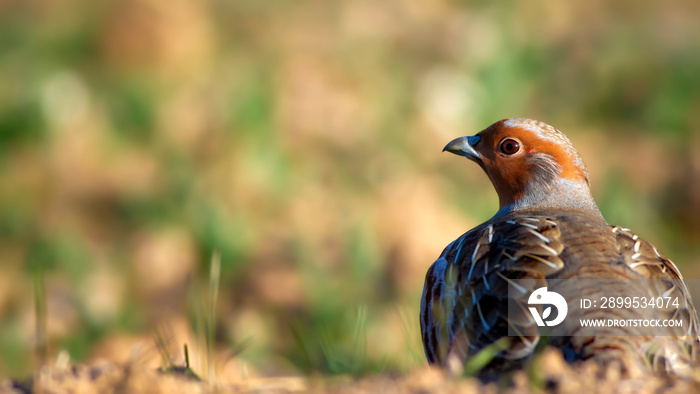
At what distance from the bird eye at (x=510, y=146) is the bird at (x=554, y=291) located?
71cm

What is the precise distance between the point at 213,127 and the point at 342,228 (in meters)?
2.57

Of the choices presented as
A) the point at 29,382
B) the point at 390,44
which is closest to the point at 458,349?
the point at 29,382

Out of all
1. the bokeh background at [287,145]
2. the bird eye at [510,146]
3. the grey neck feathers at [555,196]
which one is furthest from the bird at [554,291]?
the bokeh background at [287,145]

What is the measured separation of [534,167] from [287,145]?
655 cm

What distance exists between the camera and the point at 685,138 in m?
11.8

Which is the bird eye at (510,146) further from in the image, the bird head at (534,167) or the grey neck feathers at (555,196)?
the grey neck feathers at (555,196)

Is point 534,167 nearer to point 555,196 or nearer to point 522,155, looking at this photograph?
point 522,155

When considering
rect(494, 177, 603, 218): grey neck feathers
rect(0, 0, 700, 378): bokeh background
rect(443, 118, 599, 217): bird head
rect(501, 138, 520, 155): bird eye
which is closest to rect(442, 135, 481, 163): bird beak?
rect(443, 118, 599, 217): bird head

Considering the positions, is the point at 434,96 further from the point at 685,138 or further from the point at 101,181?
the point at 101,181

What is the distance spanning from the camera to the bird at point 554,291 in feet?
10.0

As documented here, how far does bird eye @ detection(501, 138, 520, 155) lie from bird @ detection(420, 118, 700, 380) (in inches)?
28.0

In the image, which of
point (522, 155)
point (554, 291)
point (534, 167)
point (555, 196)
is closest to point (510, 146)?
point (522, 155)

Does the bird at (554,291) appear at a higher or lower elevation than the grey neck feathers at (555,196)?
lower

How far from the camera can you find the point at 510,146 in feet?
15.8
